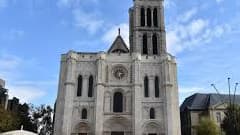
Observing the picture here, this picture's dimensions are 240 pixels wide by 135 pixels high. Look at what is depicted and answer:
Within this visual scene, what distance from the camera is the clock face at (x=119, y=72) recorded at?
137 ft

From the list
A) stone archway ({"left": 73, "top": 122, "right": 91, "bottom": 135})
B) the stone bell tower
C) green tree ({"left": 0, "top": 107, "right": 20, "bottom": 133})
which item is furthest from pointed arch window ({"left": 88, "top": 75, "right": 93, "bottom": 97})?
green tree ({"left": 0, "top": 107, "right": 20, "bottom": 133})

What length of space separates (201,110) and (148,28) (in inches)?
670

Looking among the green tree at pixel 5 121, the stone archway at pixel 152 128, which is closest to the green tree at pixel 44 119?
the green tree at pixel 5 121

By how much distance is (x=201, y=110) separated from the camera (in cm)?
5044

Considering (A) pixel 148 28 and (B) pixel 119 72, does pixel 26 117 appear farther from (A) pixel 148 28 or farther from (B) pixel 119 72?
(A) pixel 148 28

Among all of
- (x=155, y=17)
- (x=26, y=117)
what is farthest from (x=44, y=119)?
(x=155, y=17)

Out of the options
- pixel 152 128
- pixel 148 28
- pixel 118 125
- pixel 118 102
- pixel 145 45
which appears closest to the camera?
pixel 152 128

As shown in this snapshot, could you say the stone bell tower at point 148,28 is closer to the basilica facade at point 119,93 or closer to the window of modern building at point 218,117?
the basilica facade at point 119,93

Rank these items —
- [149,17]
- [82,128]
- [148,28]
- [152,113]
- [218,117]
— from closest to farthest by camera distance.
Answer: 1. [82,128]
2. [152,113]
3. [148,28]
4. [149,17]
5. [218,117]

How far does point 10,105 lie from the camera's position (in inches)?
2239

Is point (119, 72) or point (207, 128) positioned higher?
point (119, 72)

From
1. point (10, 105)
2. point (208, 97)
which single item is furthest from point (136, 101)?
point (10, 105)

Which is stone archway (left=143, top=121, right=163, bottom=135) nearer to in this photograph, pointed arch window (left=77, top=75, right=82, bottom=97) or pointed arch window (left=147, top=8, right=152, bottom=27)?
pointed arch window (left=77, top=75, right=82, bottom=97)

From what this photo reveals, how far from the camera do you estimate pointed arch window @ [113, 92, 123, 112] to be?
40.2 meters
